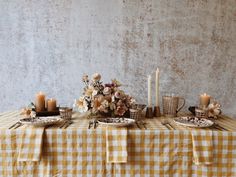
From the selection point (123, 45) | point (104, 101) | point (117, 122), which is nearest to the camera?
point (117, 122)

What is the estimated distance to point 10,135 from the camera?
1.36 metres

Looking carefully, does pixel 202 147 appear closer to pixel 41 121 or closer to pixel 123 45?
pixel 41 121

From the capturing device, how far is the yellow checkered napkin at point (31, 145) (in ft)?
4.36

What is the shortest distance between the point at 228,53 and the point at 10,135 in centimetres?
201

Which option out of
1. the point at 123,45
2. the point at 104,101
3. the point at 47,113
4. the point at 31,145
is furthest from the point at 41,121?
the point at 123,45

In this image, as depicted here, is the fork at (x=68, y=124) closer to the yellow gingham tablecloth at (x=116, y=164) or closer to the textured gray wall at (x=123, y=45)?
the yellow gingham tablecloth at (x=116, y=164)

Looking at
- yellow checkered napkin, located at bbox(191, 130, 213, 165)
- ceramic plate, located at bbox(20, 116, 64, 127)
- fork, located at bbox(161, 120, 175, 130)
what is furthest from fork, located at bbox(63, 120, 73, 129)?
yellow checkered napkin, located at bbox(191, 130, 213, 165)

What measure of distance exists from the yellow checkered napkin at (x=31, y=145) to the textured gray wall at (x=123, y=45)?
1058 mm

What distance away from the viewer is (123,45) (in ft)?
7.65

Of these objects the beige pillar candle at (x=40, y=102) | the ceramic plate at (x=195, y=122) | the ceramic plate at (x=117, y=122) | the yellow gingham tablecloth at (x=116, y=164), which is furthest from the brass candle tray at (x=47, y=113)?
the ceramic plate at (x=195, y=122)

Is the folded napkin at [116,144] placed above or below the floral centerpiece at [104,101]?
below

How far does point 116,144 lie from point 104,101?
0.35 meters

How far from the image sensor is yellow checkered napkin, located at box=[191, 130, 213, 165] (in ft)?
4.38

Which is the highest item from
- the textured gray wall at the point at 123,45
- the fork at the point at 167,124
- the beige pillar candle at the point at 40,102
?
the textured gray wall at the point at 123,45
